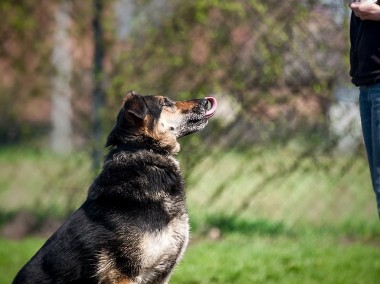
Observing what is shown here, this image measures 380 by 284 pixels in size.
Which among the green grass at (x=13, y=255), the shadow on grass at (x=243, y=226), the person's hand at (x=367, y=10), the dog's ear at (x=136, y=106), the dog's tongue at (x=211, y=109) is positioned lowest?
the shadow on grass at (x=243, y=226)

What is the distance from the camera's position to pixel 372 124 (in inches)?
185

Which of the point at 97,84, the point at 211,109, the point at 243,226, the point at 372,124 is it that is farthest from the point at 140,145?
the point at 97,84

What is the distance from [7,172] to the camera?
11680 millimetres

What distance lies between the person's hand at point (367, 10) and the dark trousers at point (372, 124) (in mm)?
416

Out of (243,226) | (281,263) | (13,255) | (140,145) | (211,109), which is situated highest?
(211,109)

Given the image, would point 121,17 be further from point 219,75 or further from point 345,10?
point 345,10

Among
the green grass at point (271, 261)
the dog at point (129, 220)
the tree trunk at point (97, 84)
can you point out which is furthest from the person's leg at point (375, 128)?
the tree trunk at point (97, 84)

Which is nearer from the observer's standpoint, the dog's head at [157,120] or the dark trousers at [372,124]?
the dark trousers at [372,124]

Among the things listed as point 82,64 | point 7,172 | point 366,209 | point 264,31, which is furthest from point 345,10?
point 7,172

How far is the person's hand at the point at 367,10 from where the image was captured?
179 inches

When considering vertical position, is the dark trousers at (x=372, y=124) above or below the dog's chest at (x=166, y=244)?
above

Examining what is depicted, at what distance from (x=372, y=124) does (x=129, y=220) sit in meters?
1.63

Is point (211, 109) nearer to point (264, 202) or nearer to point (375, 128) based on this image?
point (375, 128)

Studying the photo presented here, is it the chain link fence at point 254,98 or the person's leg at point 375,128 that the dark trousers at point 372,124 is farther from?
the chain link fence at point 254,98
